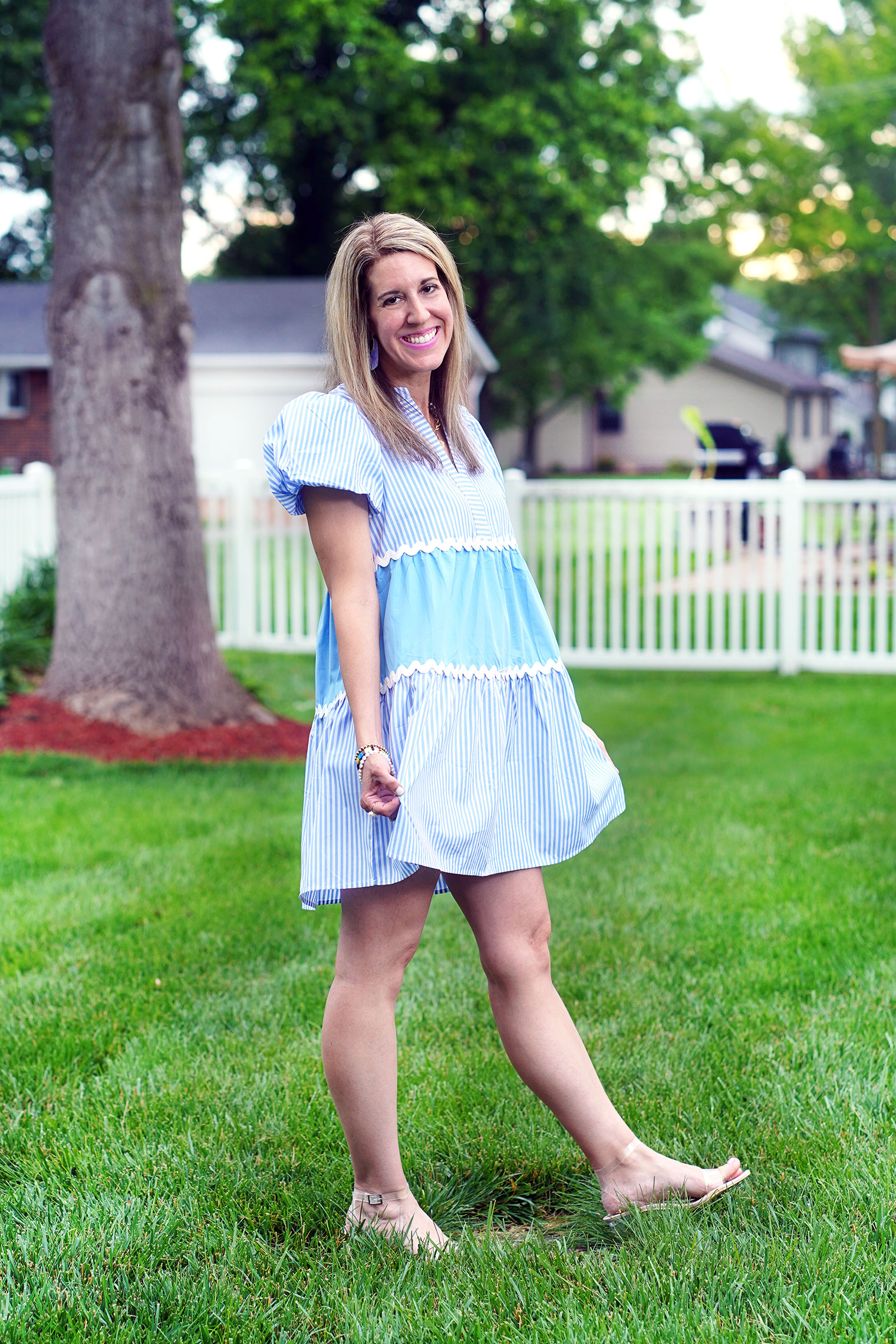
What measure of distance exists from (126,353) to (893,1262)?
5933 mm

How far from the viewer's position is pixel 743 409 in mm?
44031

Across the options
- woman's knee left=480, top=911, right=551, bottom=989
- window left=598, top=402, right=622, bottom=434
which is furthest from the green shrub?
window left=598, top=402, right=622, bottom=434

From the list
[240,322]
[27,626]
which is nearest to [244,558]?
[27,626]

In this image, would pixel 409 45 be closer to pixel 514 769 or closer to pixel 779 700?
pixel 779 700

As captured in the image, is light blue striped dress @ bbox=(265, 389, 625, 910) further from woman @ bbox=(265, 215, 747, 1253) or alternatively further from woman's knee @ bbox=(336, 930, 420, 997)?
woman's knee @ bbox=(336, 930, 420, 997)

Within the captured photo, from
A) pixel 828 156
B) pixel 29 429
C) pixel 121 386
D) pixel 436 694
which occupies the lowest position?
pixel 436 694

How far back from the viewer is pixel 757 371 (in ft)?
141

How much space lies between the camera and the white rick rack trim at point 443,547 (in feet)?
7.12

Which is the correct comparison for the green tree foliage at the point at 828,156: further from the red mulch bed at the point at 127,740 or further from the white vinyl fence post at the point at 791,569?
the red mulch bed at the point at 127,740

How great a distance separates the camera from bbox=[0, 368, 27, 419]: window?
26375 mm

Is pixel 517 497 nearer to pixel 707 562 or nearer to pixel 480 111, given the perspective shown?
pixel 707 562

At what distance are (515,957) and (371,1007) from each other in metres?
0.25

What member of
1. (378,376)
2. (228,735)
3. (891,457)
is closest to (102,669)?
(228,735)

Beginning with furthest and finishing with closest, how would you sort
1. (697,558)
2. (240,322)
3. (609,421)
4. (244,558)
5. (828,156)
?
(609,421)
(828,156)
(240,322)
(244,558)
(697,558)
